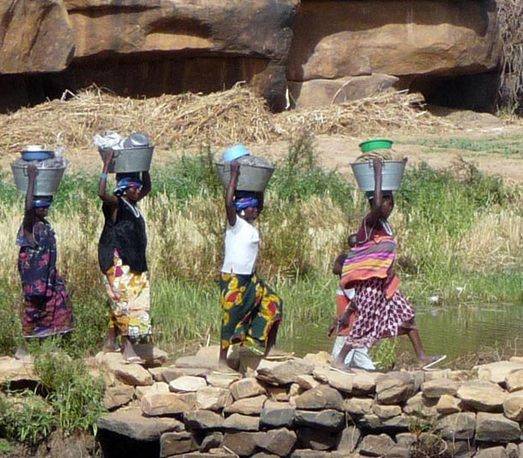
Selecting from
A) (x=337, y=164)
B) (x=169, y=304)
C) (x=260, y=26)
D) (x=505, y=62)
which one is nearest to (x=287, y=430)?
(x=169, y=304)

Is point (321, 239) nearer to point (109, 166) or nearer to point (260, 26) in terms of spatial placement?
point (109, 166)

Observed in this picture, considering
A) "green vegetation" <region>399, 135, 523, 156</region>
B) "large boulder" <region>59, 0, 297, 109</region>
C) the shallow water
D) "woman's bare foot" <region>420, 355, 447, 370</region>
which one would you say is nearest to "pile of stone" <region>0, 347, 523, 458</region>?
"woman's bare foot" <region>420, 355, 447, 370</region>

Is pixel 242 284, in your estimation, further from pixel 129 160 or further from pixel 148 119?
pixel 148 119

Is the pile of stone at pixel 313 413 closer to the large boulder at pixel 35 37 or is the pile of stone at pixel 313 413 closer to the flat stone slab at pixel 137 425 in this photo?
the flat stone slab at pixel 137 425

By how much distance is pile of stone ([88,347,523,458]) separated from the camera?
22.9 ft

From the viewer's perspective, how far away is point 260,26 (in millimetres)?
18750

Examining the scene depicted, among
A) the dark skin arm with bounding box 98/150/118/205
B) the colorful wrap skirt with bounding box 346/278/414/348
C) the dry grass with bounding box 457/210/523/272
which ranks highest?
the dark skin arm with bounding box 98/150/118/205

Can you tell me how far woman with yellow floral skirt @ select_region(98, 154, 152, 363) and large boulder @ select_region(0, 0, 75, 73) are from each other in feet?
33.5

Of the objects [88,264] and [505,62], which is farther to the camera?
[505,62]

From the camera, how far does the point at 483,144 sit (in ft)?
57.9

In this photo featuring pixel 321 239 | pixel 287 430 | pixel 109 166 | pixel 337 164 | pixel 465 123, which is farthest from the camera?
pixel 465 123

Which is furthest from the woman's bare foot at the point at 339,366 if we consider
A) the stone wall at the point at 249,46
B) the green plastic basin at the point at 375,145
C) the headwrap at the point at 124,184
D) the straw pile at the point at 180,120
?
the stone wall at the point at 249,46

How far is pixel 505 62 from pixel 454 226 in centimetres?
1053

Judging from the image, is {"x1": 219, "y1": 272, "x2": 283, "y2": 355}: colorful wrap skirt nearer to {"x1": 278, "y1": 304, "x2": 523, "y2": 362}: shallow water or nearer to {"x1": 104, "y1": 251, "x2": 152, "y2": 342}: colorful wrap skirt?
{"x1": 104, "y1": 251, "x2": 152, "y2": 342}: colorful wrap skirt
